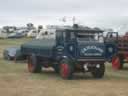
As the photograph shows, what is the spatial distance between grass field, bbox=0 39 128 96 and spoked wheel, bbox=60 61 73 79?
267 millimetres

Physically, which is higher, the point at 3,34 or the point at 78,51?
the point at 78,51

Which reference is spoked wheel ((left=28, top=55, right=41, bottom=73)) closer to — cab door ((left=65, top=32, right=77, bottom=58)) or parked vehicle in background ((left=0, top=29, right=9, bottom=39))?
cab door ((left=65, top=32, right=77, bottom=58))

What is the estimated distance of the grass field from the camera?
50.7ft

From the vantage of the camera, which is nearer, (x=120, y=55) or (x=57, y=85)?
(x=57, y=85)

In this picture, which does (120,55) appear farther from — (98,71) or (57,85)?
(57,85)

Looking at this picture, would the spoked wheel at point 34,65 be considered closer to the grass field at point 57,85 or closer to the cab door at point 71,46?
the grass field at point 57,85

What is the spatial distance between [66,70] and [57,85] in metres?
1.93

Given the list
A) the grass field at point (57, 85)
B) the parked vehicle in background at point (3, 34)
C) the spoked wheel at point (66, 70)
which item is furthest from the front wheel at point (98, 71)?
the parked vehicle in background at point (3, 34)

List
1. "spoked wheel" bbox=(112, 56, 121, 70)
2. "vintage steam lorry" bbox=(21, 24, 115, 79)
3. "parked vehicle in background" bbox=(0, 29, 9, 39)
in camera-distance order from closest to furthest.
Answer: "vintage steam lorry" bbox=(21, 24, 115, 79) < "spoked wheel" bbox=(112, 56, 121, 70) < "parked vehicle in background" bbox=(0, 29, 9, 39)

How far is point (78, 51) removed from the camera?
19.2 metres

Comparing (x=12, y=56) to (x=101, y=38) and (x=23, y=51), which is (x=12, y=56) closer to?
(x=23, y=51)

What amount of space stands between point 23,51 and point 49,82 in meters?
5.36

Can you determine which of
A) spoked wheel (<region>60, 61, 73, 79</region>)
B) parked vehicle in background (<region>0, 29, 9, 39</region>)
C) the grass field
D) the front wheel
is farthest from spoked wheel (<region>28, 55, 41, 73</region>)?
parked vehicle in background (<region>0, 29, 9, 39</region>)

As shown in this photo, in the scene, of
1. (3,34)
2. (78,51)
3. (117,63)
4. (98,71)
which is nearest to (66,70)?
(78,51)
